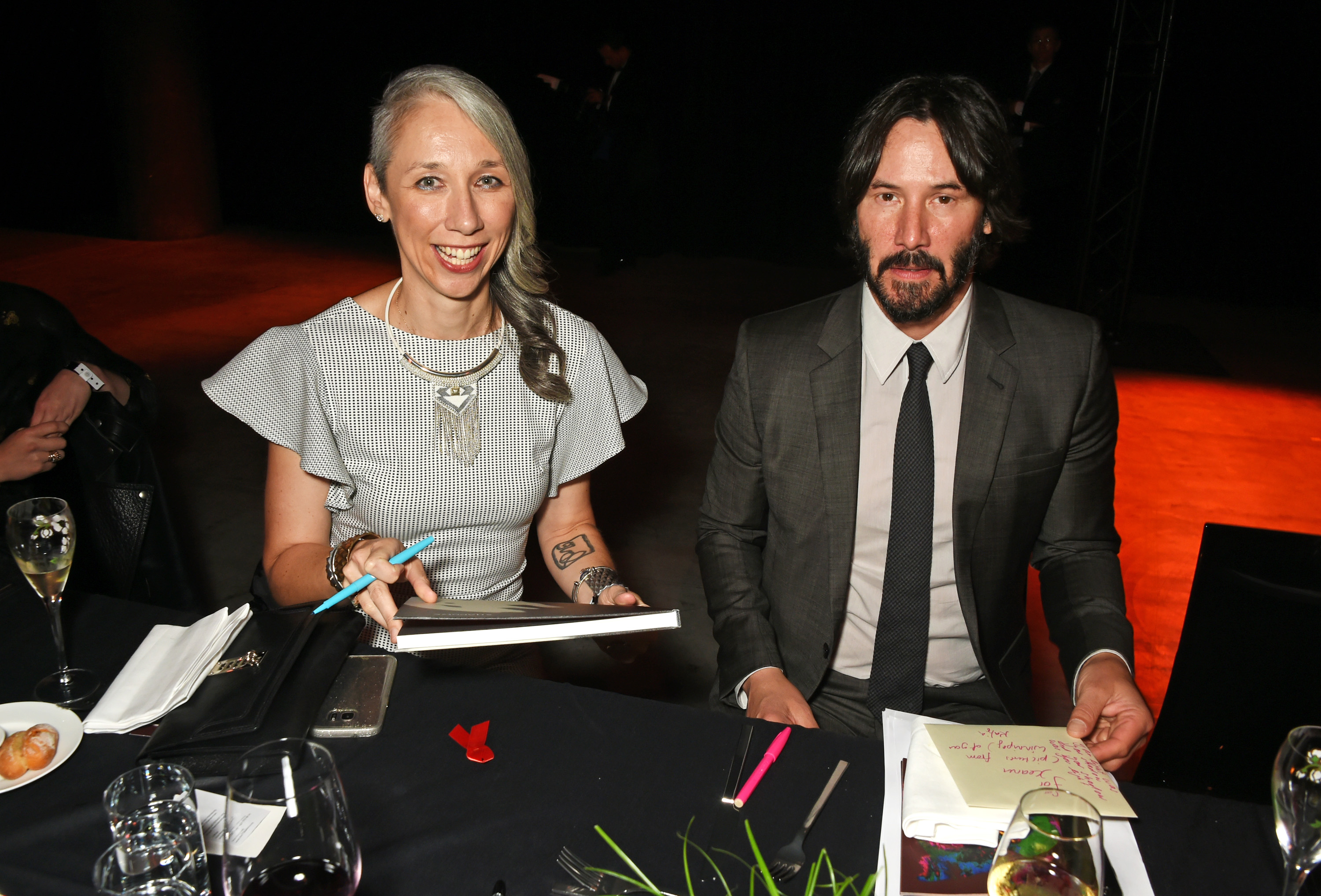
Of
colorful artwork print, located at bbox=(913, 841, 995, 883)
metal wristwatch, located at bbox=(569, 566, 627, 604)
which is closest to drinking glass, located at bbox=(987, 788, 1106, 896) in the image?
colorful artwork print, located at bbox=(913, 841, 995, 883)

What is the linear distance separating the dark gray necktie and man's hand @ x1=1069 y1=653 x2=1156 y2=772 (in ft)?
0.94

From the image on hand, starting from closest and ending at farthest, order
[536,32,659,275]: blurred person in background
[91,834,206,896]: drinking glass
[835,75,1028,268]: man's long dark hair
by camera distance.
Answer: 1. [91,834,206,896]: drinking glass
2. [835,75,1028,268]: man's long dark hair
3. [536,32,659,275]: blurred person in background

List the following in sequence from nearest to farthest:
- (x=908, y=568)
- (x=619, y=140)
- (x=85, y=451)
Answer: (x=908, y=568) → (x=85, y=451) → (x=619, y=140)

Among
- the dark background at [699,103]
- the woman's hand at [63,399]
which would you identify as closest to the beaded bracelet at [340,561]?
the woman's hand at [63,399]

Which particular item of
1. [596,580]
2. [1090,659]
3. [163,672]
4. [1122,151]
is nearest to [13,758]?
[163,672]

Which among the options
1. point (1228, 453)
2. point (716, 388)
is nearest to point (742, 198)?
point (716, 388)

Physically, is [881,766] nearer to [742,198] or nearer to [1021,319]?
[1021,319]

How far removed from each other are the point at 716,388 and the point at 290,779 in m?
5.07

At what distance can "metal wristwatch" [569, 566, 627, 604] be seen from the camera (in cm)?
179

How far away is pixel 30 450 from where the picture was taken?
2.22 meters

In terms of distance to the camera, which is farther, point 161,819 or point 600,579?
point 600,579

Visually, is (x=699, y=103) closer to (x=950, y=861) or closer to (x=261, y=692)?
(x=261, y=692)

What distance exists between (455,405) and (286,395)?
318 millimetres

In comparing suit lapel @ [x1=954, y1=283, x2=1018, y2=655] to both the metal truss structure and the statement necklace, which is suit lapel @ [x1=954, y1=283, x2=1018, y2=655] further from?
the metal truss structure
